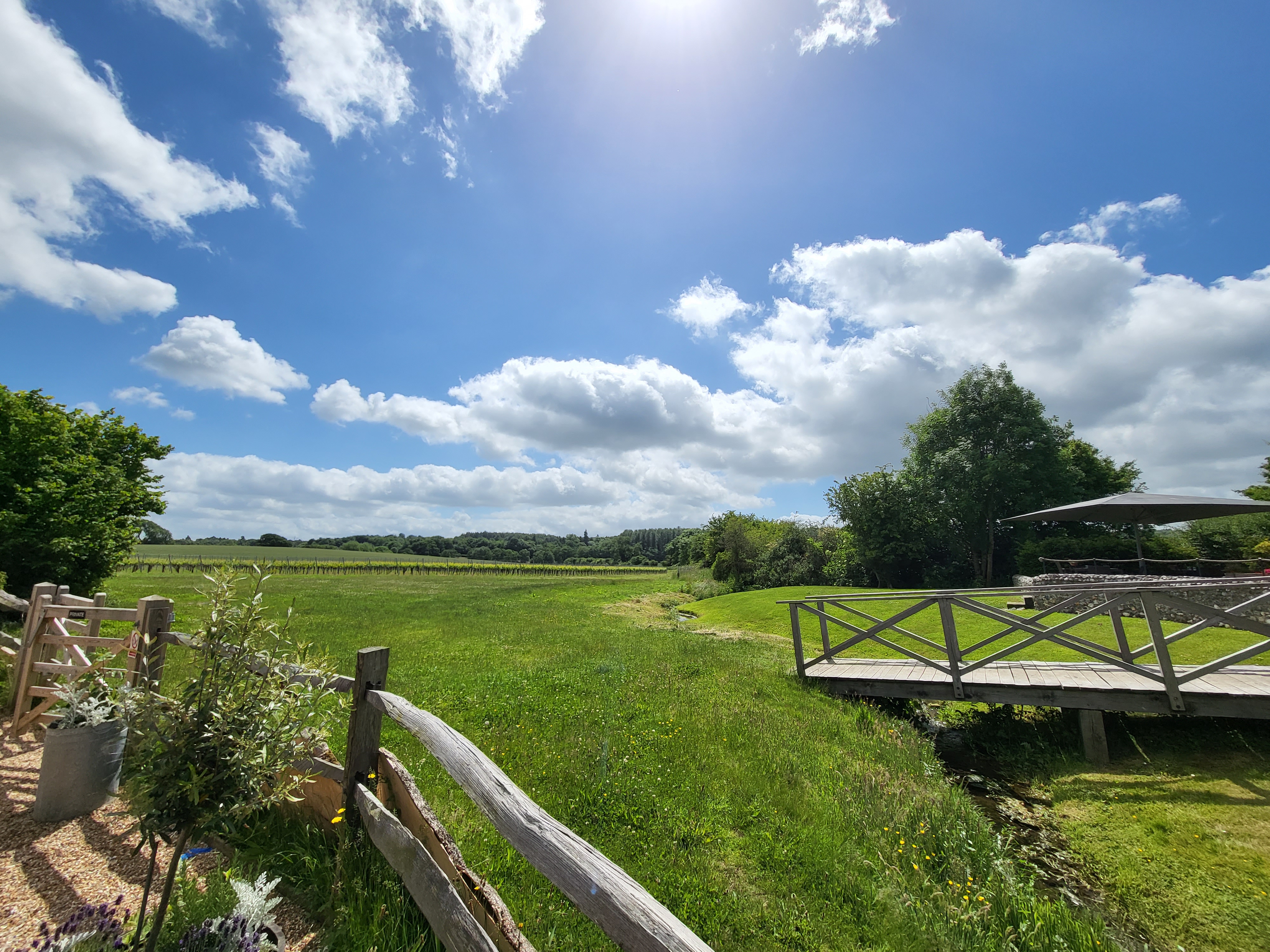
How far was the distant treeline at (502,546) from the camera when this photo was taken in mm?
117250

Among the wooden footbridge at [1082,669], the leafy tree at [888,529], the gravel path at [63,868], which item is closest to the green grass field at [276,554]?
the leafy tree at [888,529]

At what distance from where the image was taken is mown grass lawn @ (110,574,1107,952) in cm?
399

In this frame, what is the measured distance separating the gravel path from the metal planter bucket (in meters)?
0.12

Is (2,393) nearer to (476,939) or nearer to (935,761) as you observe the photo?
(476,939)

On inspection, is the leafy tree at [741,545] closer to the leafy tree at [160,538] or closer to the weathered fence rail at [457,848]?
the weathered fence rail at [457,848]

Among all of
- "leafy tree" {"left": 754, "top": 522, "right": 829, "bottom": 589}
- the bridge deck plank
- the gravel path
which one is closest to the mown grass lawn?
the bridge deck plank

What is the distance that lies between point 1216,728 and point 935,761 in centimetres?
419

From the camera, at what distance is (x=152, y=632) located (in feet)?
15.3

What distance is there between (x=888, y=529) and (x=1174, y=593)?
20.2 m

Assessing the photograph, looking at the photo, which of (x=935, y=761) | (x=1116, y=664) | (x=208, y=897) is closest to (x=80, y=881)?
(x=208, y=897)

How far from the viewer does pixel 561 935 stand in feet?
11.9

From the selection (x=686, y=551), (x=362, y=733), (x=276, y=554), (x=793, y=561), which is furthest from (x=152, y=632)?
(x=276, y=554)

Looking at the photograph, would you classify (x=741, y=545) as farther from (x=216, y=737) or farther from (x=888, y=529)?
(x=216, y=737)

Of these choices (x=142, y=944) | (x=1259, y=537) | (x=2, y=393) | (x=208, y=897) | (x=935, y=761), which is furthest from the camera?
(x=1259, y=537)
